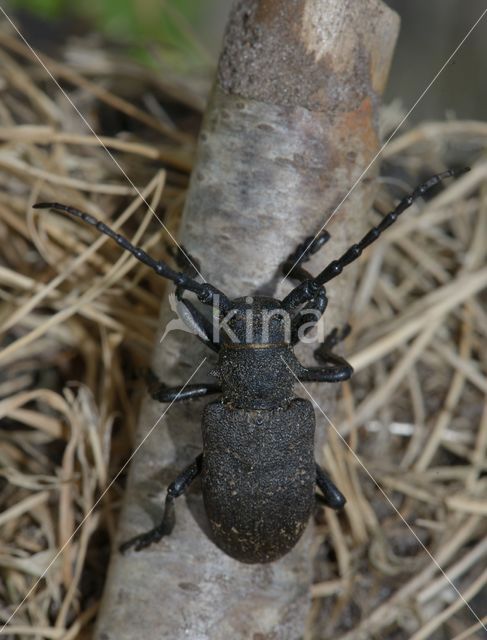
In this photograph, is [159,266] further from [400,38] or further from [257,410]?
[400,38]

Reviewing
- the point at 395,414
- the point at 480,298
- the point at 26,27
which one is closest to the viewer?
the point at 395,414

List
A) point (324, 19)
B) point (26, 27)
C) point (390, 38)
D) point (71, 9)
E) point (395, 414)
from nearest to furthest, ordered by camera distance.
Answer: point (324, 19), point (390, 38), point (395, 414), point (26, 27), point (71, 9)

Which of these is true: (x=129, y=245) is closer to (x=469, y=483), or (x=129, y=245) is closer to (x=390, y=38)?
(x=390, y=38)

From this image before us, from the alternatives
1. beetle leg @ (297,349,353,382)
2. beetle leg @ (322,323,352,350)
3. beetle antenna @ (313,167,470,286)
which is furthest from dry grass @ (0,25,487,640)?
beetle antenna @ (313,167,470,286)

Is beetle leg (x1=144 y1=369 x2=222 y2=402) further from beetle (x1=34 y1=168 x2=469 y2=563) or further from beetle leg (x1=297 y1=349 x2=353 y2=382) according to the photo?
beetle leg (x1=297 y1=349 x2=353 y2=382)

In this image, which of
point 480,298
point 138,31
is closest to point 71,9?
point 138,31

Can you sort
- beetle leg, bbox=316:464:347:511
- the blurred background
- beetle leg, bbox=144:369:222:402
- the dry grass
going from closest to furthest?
beetle leg, bbox=144:369:222:402 → beetle leg, bbox=316:464:347:511 → the dry grass → the blurred background
